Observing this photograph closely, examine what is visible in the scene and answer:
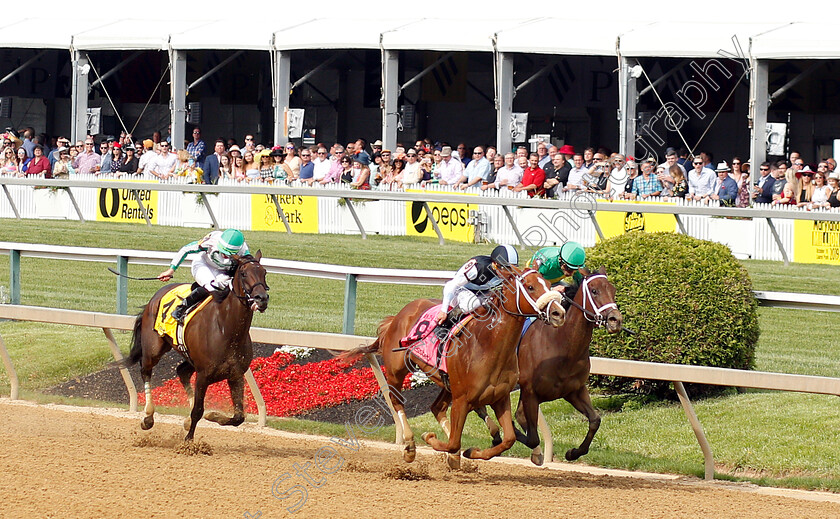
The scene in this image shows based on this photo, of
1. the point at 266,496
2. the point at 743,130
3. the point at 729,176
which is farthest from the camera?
the point at 743,130

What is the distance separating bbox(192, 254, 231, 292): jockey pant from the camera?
777 cm

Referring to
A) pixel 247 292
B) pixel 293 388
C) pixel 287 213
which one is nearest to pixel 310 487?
pixel 247 292

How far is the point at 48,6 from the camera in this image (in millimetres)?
24969

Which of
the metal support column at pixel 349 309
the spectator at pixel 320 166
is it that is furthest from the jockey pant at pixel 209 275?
the spectator at pixel 320 166

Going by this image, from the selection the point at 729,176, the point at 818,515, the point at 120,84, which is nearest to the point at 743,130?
the point at 729,176

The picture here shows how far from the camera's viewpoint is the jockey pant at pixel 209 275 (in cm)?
777

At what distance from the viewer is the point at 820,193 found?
1446cm

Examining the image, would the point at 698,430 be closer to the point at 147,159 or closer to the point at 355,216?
the point at 355,216

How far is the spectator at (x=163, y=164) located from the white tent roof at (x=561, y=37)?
214 inches

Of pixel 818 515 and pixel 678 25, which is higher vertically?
pixel 678 25

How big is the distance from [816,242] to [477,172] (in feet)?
16.3

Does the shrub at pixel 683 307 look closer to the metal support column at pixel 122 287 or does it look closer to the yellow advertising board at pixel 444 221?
the metal support column at pixel 122 287

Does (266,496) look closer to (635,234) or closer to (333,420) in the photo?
(333,420)

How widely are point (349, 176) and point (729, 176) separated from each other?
17.4ft
